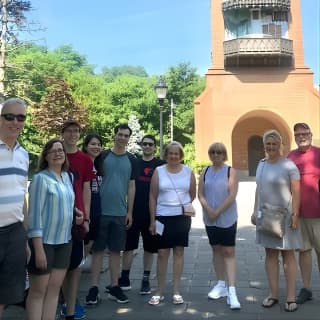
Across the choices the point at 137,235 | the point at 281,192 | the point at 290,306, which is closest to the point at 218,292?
the point at 290,306

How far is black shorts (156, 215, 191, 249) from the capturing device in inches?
200

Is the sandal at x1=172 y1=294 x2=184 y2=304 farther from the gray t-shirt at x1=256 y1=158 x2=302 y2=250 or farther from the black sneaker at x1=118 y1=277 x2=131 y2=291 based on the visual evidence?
the gray t-shirt at x1=256 y1=158 x2=302 y2=250

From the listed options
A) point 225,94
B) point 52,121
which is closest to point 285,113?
point 225,94

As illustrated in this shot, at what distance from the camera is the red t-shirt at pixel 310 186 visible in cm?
490

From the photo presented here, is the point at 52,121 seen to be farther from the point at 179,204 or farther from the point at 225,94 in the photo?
the point at 179,204

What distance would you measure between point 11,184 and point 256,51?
27656 millimetres

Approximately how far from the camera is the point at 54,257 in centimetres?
376

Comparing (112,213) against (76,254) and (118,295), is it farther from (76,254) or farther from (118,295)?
(118,295)

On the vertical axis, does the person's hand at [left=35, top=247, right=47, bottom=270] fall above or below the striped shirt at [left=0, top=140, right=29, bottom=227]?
below

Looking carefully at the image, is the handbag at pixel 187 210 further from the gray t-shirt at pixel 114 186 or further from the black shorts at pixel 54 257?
the black shorts at pixel 54 257

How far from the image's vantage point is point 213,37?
2989 cm

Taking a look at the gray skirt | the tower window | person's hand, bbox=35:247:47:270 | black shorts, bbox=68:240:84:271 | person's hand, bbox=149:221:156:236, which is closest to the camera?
person's hand, bbox=35:247:47:270

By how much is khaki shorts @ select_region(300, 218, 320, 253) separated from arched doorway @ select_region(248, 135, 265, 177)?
2790 centimetres

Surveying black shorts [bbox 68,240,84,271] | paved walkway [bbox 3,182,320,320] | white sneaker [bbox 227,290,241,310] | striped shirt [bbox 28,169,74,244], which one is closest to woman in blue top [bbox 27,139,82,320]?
striped shirt [bbox 28,169,74,244]
